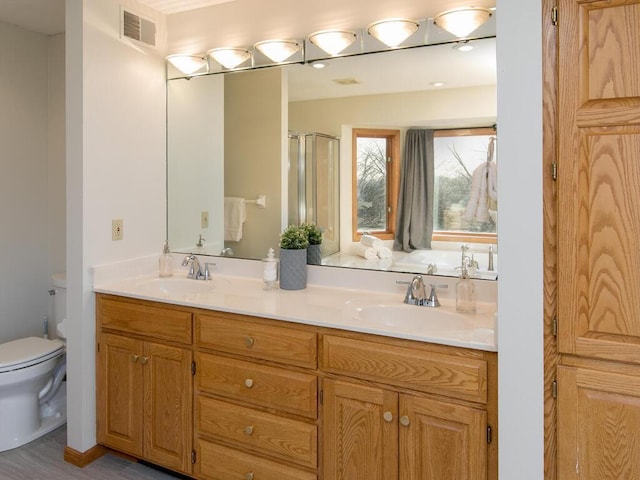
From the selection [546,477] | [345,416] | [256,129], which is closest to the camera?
[546,477]

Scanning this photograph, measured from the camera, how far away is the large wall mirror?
2141mm

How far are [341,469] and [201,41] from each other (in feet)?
7.66

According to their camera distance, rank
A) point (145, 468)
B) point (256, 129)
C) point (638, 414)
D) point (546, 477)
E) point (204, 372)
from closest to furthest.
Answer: point (638, 414) → point (546, 477) → point (204, 372) → point (145, 468) → point (256, 129)

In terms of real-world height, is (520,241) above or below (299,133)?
below

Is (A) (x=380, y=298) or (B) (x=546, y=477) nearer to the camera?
(B) (x=546, y=477)

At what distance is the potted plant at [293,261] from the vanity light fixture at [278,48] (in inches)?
36.7

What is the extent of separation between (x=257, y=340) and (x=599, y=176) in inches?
52.8

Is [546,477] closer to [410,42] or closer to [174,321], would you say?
[174,321]

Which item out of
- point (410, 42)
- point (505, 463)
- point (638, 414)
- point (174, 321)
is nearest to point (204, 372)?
point (174, 321)

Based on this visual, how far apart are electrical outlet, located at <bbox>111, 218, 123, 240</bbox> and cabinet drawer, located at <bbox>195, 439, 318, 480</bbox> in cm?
113

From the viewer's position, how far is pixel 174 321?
7.14 ft

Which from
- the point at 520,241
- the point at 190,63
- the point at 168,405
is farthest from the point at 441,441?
the point at 190,63

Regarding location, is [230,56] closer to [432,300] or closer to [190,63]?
[190,63]

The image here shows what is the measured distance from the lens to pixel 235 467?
204 centimetres
